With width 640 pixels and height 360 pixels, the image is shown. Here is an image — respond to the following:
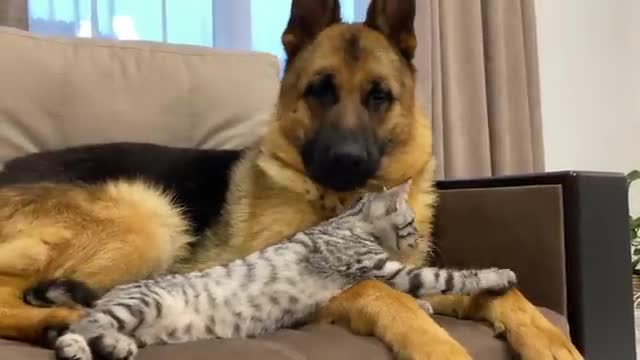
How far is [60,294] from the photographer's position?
1.38 metres

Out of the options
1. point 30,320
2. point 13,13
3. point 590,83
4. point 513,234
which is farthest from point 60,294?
point 590,83

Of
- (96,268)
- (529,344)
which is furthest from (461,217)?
(96,268)

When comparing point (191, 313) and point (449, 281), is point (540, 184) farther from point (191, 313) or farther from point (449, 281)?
point (191, 313)

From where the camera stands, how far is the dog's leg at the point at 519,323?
133 centimetres

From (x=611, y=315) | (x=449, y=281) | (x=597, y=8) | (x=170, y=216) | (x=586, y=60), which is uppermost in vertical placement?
(x=597, y=8)

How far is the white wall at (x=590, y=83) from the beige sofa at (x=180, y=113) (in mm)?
1580

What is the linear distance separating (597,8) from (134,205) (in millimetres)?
2484

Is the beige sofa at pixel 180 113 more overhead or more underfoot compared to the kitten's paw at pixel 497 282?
more overhead

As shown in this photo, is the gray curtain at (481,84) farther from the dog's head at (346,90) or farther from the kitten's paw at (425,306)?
the kitten's paw at (425,306)

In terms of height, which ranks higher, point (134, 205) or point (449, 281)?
point (134, 205)

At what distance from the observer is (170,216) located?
5.71 ft

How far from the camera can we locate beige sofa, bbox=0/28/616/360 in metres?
1.61

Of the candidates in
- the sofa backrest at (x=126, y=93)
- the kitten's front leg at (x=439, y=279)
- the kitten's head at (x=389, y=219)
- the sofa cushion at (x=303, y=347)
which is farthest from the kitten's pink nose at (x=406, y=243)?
the sofa backrest at (x=126, y=93)

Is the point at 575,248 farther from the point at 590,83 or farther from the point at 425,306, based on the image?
the point at 590,83
